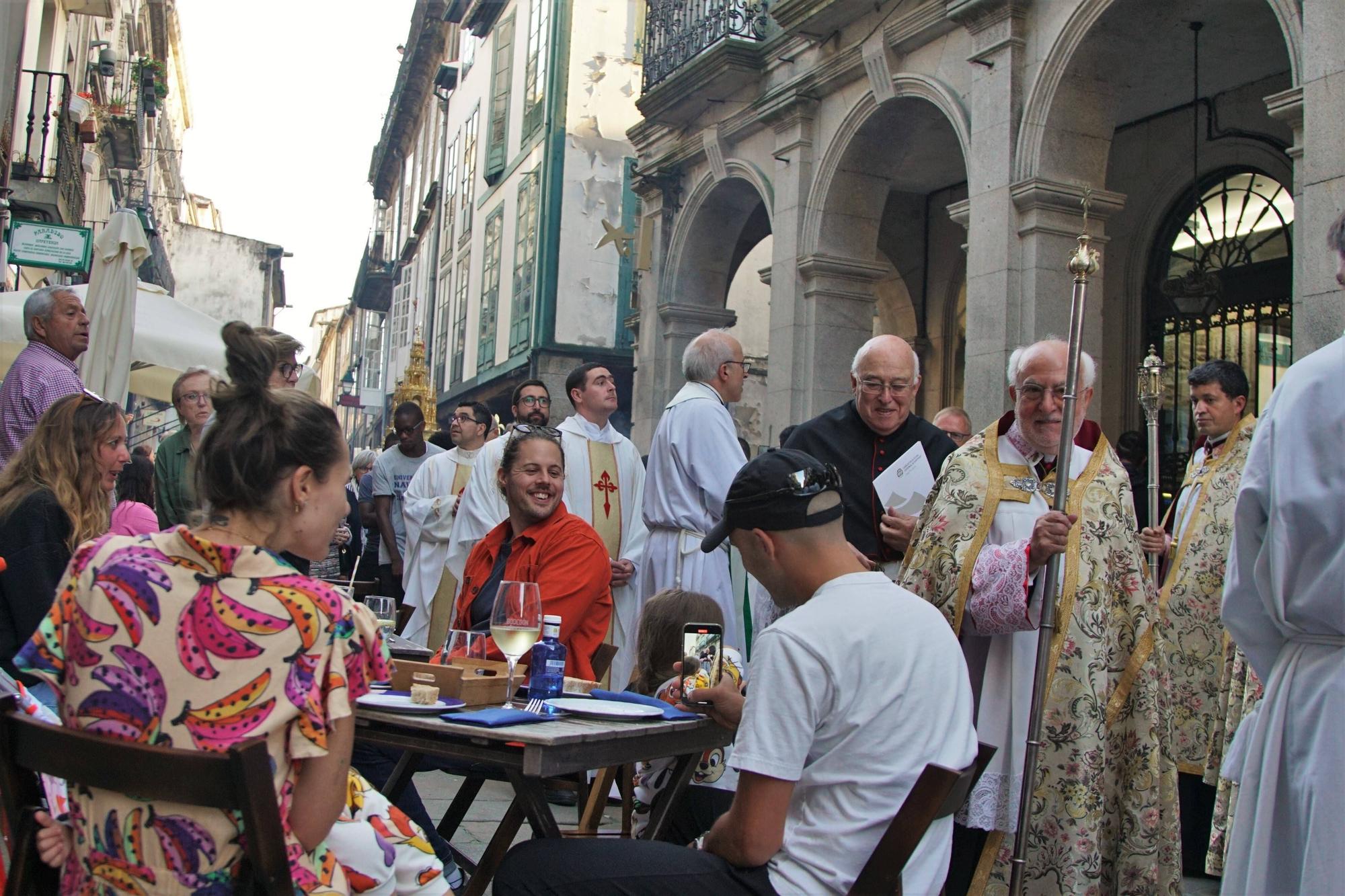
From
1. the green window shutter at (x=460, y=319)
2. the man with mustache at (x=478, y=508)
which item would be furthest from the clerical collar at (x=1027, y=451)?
the green window shutter at (x=460, y=319)

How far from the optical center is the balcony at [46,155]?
1575 cm

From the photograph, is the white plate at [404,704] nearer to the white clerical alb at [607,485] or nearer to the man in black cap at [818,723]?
the man in black cap at [818,723]

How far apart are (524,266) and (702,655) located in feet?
75.0

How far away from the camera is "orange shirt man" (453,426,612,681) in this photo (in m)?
4.71

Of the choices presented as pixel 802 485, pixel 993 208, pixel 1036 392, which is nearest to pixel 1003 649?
A: pixel 1036 392

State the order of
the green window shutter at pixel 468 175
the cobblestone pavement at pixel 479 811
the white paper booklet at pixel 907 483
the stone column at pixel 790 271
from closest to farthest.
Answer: the white paper booklet at pixel 907 483 → the cobblestone pavement at pixel 479 811 → the stone column at pixel 790 271 → the green window shutter at pixel 468 175

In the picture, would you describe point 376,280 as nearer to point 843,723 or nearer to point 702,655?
point 702,655

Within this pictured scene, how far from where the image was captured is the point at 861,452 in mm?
5156

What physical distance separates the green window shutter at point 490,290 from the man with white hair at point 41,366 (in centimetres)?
2128

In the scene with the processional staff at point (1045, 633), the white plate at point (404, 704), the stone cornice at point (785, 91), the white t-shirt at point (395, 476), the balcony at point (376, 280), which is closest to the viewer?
the white plate at point (404, 704)

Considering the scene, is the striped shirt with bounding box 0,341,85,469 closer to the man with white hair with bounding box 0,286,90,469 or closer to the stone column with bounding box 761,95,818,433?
the man with white hair with bounding box 0,286,90,469

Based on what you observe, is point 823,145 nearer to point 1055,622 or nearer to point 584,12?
point 1055,622

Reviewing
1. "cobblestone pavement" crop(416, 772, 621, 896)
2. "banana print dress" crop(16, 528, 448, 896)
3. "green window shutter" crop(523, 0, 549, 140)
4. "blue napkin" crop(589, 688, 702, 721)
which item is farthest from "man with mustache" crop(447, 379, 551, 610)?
"green window shutter" crop(523, 0, 549, 140)

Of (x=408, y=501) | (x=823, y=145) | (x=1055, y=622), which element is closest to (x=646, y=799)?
(x=1055, y=622)
